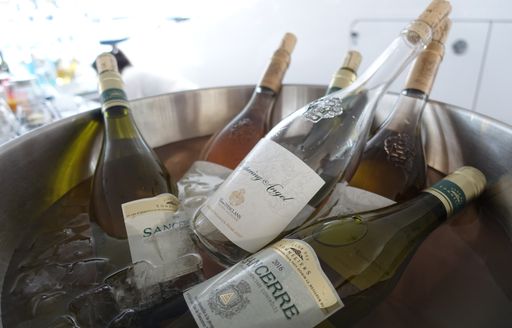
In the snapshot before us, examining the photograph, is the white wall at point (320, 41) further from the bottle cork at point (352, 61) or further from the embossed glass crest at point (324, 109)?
the embossed glass crest at point (324, 109)

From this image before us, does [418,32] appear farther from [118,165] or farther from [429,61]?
[118,165]

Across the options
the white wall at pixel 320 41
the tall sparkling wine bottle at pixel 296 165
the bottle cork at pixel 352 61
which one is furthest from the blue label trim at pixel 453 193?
the white wall at pixel 320 41

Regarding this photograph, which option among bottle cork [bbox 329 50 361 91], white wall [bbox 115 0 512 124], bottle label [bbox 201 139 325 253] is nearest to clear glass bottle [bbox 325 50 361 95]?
bottle cork [bbox 329 50 361 91]

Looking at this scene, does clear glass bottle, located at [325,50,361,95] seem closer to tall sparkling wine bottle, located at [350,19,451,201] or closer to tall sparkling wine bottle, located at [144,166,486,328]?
tall sparkling wine bottle, located at [350,19,451,201]

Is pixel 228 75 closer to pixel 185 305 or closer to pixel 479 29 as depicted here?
pixel 479 29

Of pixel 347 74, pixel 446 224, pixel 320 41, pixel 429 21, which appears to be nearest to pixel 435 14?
pixel 429 21

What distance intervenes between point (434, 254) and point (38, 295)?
1.41 ft

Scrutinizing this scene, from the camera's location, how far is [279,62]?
589 mm

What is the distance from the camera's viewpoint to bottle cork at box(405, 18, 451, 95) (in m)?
0.48

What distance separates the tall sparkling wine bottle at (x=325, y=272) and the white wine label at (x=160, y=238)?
1.6 inches

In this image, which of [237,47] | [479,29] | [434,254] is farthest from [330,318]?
[237,47]

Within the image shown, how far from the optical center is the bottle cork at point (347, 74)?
535 mm

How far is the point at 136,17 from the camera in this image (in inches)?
58.4

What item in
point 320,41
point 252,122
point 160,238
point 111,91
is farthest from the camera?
point 320,41
